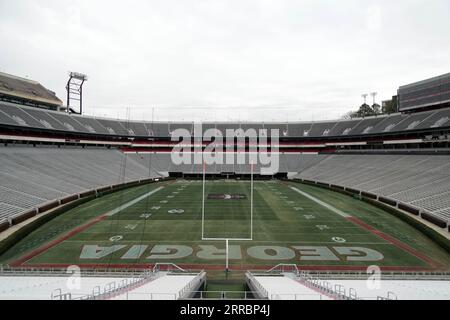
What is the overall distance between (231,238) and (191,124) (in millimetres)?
48042

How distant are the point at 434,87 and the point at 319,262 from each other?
3524 centimetres

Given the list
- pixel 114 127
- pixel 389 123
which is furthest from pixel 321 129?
pixel 114 127

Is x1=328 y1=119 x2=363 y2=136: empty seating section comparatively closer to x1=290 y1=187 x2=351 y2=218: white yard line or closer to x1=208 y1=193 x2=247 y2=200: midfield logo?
x1=290 y1=187 x2=351 y2=218: white yard line

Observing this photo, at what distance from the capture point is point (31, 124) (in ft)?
123

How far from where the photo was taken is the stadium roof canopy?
39263 millimetres

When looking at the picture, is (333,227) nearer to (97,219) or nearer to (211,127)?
(97,219)

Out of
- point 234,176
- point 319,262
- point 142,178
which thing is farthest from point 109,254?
point 234,176

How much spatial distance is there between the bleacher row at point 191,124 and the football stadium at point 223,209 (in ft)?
1.08

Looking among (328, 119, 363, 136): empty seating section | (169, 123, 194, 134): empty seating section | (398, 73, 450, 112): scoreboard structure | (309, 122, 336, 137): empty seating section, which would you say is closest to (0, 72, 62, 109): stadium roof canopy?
(169, 123, 194, 134): empty seating section

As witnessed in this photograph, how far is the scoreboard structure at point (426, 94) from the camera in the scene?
35.3 metres

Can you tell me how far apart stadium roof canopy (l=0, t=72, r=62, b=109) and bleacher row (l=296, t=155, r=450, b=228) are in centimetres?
4471

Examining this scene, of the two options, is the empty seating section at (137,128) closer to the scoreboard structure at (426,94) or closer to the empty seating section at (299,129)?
the empty seating section at (299,129)
